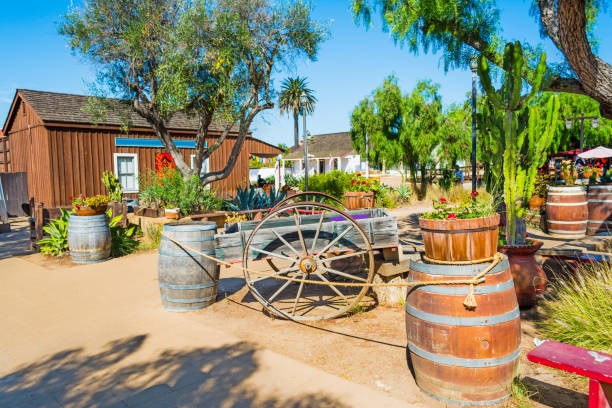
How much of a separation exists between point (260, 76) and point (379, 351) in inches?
357

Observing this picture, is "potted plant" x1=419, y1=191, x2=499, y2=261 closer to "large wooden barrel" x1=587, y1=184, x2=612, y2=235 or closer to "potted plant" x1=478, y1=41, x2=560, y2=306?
"potted plant" x1=478, y1=41, x2=560, y2=306

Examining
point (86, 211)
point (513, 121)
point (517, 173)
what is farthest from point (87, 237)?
point (513, 121)

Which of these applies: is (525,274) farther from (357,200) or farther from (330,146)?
(330,146)

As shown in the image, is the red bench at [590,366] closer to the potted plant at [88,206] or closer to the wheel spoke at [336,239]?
the wheel spoke at [336,239]

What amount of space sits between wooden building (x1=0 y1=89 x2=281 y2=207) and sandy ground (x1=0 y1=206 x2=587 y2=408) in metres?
9.58

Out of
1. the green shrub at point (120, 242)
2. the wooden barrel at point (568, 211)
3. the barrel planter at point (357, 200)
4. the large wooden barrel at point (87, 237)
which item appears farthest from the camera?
the barrel planter at point (357, 200)

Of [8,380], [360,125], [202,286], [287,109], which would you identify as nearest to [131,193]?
[360,125]

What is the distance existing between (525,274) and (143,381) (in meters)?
4.05

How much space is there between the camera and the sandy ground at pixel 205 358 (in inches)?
121

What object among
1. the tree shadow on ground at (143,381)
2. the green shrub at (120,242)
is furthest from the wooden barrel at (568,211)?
the green shrub at (120,242)

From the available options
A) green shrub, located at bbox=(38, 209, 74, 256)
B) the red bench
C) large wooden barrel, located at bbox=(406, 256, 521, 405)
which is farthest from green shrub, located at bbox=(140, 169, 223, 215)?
the red bench

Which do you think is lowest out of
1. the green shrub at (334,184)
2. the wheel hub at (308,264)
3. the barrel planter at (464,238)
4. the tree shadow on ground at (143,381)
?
the tree shadow on ground at (143,381)

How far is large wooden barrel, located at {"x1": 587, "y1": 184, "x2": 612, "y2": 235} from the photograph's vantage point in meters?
8.82

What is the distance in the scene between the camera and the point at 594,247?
6.46 meters
